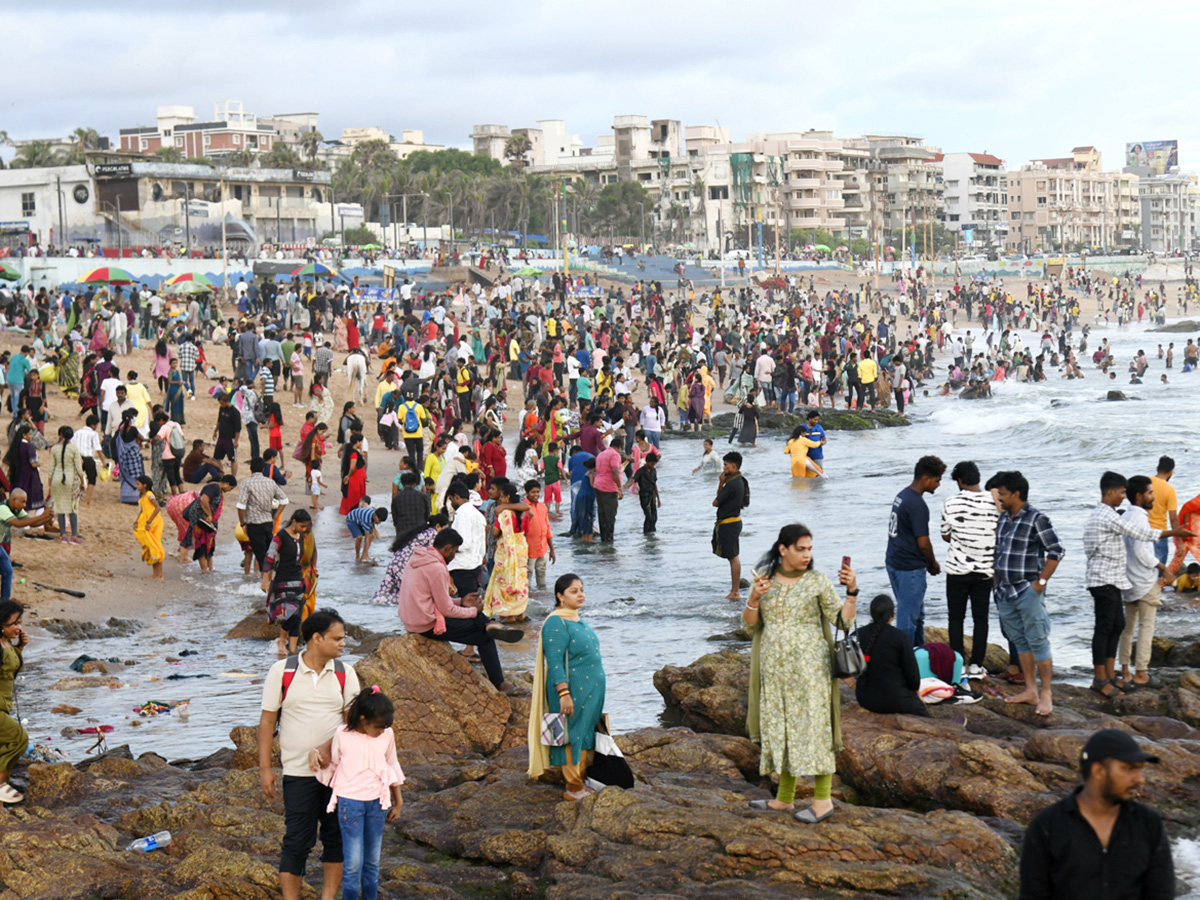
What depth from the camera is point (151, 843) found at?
632 centimetres

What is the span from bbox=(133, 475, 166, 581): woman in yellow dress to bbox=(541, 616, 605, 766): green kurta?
851cm

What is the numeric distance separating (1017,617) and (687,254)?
8070cm

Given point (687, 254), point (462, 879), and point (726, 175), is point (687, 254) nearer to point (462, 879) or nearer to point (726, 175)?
point (726, 175)

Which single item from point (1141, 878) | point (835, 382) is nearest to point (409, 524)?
point (1141, 878)

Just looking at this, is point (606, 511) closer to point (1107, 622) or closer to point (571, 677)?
point (1107, 622)

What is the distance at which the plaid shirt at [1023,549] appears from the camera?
8.09 m

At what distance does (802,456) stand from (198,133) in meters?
131

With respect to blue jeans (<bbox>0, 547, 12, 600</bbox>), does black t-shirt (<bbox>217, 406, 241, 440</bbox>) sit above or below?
above

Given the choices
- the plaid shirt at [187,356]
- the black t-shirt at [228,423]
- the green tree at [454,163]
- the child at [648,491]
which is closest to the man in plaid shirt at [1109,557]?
the child at [648,491]

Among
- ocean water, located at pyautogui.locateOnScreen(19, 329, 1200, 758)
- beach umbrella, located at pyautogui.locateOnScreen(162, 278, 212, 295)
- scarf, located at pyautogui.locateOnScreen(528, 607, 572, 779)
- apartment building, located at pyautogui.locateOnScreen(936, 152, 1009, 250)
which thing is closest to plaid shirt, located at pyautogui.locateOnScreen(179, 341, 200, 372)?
ocean water, located at pyautogui.locateOnScreen(19, 329, 1200, 758)

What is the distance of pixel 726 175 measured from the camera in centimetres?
11969

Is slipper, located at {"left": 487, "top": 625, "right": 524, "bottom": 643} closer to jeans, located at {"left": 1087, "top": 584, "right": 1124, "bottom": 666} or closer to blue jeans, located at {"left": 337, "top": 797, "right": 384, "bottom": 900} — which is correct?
blue jeans, located at {"left": 337, "top": 797, "right": 384, "bottom": 900}

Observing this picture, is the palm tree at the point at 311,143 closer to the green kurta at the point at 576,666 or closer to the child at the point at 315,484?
the child at the point at 315,484

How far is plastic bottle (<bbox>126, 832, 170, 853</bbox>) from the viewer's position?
629cm
